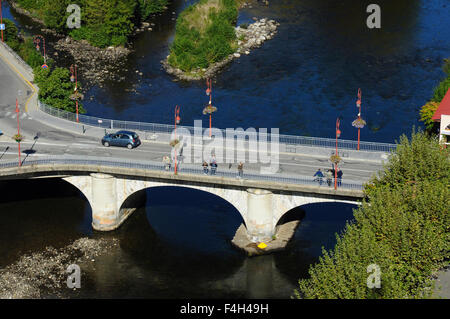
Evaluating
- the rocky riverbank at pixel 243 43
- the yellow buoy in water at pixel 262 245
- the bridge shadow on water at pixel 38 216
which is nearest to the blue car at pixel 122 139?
the bridge shadow on water at pixel 38 216

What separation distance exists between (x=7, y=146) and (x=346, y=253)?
48.0m

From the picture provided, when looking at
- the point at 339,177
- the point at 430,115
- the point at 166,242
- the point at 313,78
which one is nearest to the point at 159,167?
the point at 166,242

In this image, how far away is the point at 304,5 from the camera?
182m

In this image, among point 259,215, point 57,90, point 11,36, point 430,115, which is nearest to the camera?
point 259,215

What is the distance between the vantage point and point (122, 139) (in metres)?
97.8

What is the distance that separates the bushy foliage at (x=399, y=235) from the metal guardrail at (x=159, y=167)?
300 inches

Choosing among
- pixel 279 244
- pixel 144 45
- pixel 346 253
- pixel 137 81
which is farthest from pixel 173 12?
pixel 346 253

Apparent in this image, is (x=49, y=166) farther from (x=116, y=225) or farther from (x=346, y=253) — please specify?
(x=346, y=253)

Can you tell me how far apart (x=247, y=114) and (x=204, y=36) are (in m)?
28.9

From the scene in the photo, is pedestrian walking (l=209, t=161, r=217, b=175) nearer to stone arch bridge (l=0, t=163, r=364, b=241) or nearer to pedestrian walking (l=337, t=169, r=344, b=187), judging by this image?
stone arch bridge (l=0, t=163, r=364, b=241)

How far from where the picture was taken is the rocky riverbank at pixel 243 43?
146 meters

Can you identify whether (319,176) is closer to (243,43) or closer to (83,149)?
(83,149)

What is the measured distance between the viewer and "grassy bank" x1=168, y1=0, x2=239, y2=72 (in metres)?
148

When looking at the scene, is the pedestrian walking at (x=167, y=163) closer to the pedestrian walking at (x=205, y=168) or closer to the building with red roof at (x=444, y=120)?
the pedestrian walking at (x=205, y=168)
